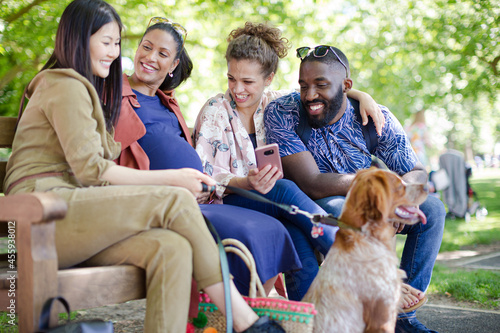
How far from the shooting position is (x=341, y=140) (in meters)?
3.96

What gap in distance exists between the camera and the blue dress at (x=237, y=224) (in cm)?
292

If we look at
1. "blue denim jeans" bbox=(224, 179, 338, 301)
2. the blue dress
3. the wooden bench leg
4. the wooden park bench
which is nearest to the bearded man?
"blue denim jeans" bbox=(224, 179, 338, 301)

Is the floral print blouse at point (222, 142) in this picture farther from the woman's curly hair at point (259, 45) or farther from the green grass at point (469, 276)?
the green grass at point (469, 276)

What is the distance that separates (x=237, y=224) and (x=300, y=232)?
1.88 feet

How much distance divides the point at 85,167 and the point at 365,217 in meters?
1.48

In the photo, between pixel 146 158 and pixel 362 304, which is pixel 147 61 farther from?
pixel 362 304

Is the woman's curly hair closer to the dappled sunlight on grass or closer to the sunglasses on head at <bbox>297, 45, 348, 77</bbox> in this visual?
the sunglasses on head at <bbox>297, 45, 348, 77</bbox>

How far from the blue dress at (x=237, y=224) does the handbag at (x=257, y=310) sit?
0.11m

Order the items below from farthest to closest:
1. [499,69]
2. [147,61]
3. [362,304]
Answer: [499,69]
[147,61]
[362,304]

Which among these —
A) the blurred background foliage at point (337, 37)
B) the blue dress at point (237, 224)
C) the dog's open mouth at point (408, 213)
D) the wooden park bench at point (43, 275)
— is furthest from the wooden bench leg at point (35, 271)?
the blurred background foliage at point (337, 37)

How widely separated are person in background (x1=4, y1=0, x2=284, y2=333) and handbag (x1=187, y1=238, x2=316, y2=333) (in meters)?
0.07

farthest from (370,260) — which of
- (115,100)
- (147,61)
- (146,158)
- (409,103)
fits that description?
(409,103)

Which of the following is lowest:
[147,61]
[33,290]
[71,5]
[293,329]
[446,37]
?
[293,329]

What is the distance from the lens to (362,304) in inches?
104
